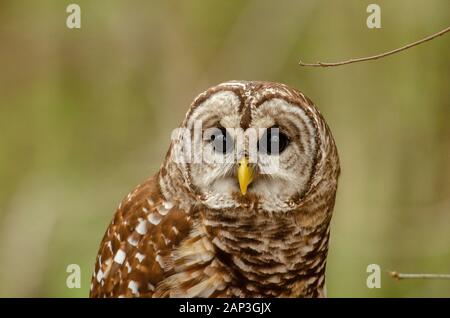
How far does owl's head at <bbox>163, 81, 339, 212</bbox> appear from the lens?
14.3 feet

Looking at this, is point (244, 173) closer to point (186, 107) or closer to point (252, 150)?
point (252, 150)

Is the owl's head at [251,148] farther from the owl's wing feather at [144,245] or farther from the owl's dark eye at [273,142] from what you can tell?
the owl's wing feather at [144,245]

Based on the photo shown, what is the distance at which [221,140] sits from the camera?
440 cm

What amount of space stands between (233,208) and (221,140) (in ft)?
1.07

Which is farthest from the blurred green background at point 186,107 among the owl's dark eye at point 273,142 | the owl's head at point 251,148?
the owl's dark eye at point 273,142

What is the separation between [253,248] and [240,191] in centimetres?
A: 29

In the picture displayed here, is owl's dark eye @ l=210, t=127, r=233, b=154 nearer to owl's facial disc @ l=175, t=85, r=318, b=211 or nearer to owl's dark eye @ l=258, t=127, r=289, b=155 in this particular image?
owl's facial disc @ l=175, t=85, r=318, b=211

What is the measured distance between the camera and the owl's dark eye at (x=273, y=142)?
173 inches

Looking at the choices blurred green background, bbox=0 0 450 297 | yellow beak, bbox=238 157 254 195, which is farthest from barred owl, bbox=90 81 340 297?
blurred green background, bbox=0 0 450 297

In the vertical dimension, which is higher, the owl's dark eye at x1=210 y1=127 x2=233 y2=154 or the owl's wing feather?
the owl's dark eye at x1=210 y1=127 x2=233 y2=154

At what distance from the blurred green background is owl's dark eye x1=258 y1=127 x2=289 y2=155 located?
2.76 m

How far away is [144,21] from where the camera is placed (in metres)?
8.30
